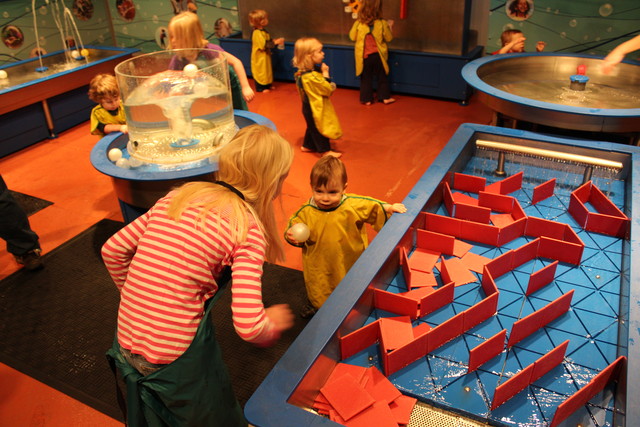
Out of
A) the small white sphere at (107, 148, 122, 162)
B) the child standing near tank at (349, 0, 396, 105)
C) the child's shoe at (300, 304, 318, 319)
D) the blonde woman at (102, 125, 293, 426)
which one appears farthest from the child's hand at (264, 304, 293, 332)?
the child standing near tank at (349, 0, 396, 105)

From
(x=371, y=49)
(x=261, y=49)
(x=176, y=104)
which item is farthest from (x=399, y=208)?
(x=261, y=49)

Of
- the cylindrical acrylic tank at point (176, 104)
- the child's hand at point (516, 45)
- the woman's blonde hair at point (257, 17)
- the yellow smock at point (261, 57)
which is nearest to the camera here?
the cylindrical acrylic tank at point (176, 104)

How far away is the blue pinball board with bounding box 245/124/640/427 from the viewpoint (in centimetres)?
164

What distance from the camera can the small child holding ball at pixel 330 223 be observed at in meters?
2.55

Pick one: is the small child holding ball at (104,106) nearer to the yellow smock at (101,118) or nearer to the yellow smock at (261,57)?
the yellow smock at (101,118)

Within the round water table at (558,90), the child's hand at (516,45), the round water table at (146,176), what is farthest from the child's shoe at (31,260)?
the child's hand at (516,45)

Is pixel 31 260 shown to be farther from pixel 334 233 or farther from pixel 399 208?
pixel 399 208

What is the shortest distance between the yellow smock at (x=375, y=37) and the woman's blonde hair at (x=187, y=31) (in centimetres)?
319

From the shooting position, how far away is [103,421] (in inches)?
106

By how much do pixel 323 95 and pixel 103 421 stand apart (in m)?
→ 3.59

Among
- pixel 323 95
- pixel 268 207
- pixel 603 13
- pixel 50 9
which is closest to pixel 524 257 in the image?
pixel 268 207

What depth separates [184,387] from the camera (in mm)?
1828

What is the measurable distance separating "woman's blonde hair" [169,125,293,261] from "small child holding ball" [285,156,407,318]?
70 cm

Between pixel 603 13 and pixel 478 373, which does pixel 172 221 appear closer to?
pixel 478 373
